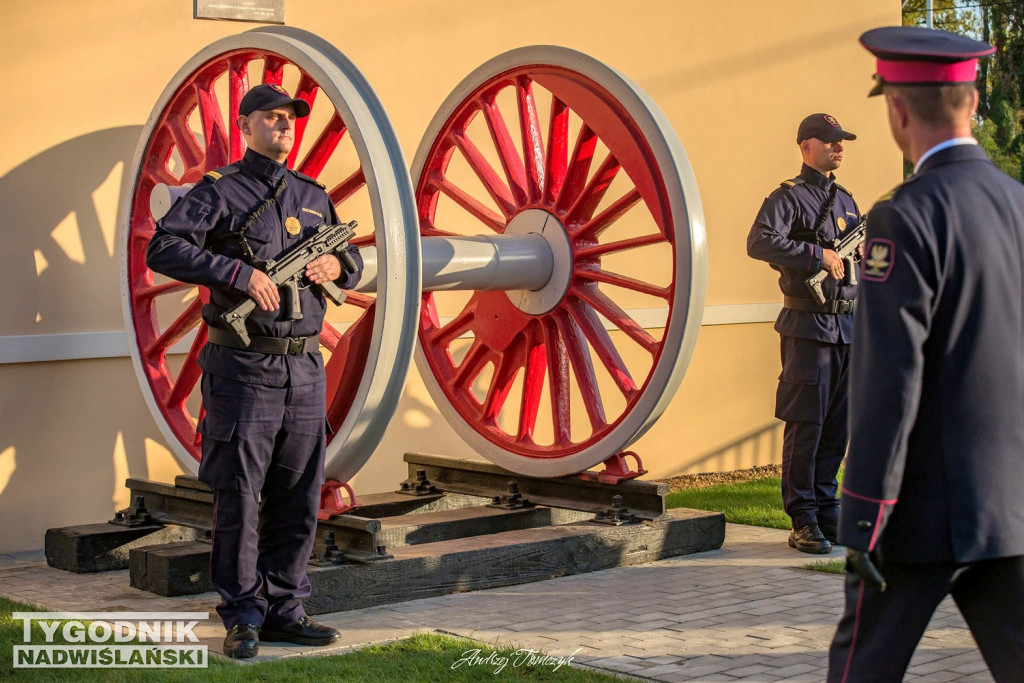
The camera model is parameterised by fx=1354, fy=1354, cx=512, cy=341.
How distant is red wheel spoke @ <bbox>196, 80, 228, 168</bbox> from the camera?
562 centimetres

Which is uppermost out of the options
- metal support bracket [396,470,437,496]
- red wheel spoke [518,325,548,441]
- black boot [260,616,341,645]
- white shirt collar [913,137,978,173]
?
white shirt collar [913,137,978,173]

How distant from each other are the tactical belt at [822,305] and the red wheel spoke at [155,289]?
2.69 metres

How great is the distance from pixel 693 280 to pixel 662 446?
2.73m

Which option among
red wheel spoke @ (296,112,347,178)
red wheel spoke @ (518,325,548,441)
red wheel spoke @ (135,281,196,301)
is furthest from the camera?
red wheel spoke @ (518,325,548,441)

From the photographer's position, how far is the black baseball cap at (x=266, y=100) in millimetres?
4375

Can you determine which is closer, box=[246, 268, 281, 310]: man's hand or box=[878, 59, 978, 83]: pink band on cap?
box=[878, 59, 978, 83]: pink band on cap

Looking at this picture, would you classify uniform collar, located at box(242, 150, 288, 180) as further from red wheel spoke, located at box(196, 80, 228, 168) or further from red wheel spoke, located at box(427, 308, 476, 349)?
red wheel spoke, located at box(427, 308, 476, 349)

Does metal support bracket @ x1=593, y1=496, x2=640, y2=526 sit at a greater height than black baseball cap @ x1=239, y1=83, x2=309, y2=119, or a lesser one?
lesser

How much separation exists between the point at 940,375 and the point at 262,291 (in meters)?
2.32

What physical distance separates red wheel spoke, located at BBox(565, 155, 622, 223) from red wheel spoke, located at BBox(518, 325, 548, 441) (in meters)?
0.56

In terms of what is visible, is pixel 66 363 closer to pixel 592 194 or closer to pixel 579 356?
pixel 579 356

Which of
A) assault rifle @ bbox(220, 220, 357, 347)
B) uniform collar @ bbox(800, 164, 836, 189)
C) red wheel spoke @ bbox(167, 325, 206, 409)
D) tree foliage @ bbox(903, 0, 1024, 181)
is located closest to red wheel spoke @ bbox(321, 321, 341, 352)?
red wheel spoke @ bbox(167, 325, 206, 409)

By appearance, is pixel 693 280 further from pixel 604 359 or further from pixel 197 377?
pixel 197 377

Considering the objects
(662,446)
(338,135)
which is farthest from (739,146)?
(338,135)
